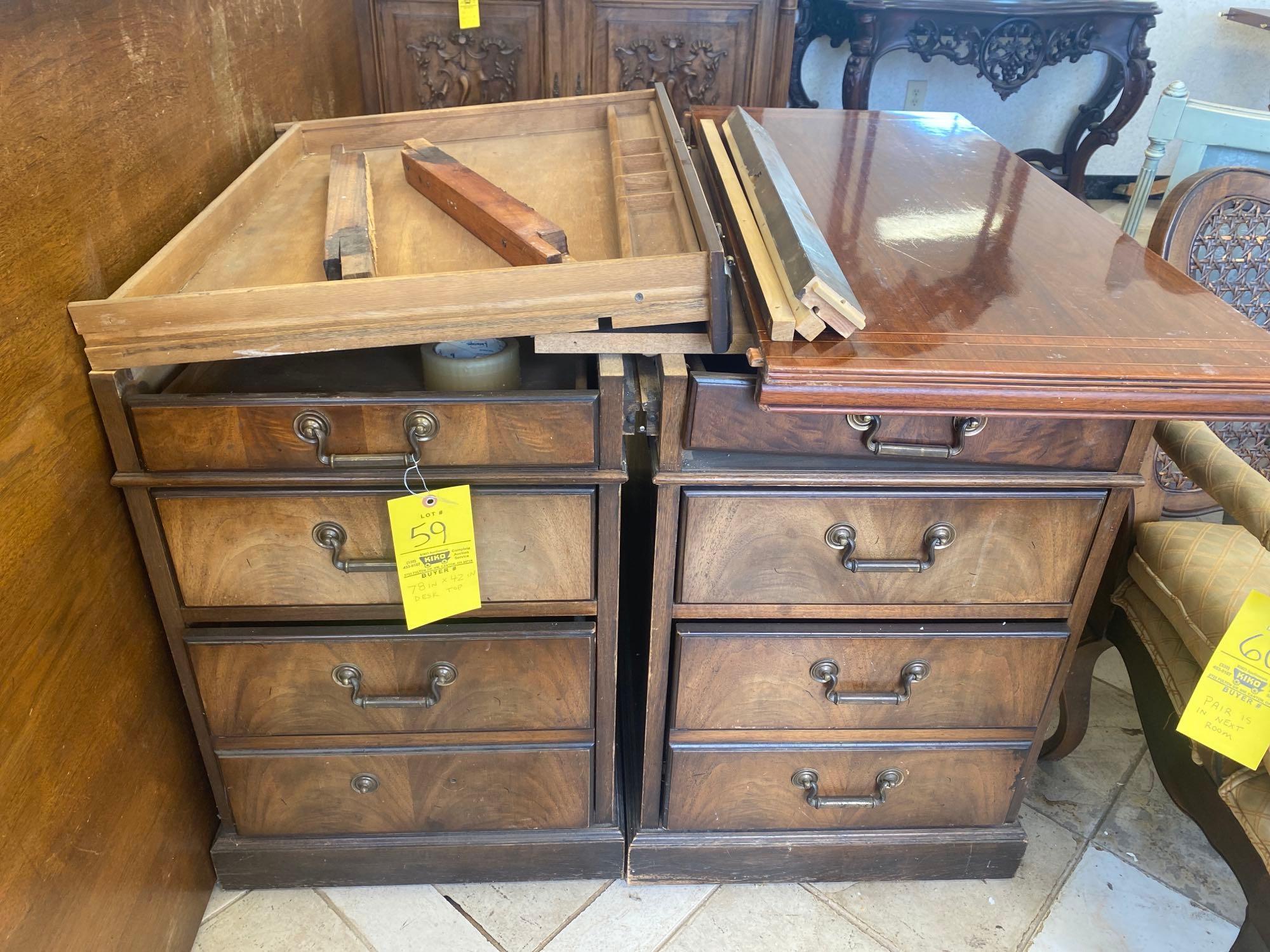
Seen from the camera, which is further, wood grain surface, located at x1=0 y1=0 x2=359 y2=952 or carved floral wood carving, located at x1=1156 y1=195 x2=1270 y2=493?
carved floral wood carving, located at x1=1156 y1=195 x2=1270 y2=493

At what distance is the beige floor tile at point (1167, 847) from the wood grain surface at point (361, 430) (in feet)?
3.57

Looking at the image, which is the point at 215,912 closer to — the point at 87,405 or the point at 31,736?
the point at 31,736

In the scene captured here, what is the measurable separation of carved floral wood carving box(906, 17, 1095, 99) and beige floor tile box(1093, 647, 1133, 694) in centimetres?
210

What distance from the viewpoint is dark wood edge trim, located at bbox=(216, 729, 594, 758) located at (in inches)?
46.7

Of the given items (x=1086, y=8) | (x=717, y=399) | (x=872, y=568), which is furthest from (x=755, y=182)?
(x=1086, y=8)

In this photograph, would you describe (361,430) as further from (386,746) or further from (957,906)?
(957,906)

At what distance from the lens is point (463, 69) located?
2240 millimetres

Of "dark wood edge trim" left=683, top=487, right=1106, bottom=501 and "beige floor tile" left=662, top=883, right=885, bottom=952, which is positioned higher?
"dark wood edge trim" left=683, top=487, right=1106, bottom=501

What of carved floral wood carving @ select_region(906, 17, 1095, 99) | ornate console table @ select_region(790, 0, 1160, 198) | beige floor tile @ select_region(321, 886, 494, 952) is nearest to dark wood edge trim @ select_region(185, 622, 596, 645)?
beige floor tile @ select_region(321, 886, 494, 952)

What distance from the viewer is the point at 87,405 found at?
947 millimetres

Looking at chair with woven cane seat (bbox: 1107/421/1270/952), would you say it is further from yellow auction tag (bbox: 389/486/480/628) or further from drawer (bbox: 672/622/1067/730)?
yellow auction tag (bbox: 389/486/480/628)

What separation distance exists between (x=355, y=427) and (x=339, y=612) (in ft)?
0.83

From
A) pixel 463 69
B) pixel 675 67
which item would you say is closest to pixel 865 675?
pixel 675 67

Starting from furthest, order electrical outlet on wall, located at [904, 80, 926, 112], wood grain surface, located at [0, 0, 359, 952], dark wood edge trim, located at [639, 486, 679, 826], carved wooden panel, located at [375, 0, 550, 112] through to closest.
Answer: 1. electrical outlet on wall, located at [904, 80, 926, 112]
2. carved wooden panel, located at [375, 0, 550, 112]
3. dark wood edge trim, located at [639, 486, 679, 826]
4. wood grain surface, located at [0, 0, 359, 952]
